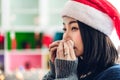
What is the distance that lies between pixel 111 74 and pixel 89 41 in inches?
6.1

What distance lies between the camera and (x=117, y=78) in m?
1.18

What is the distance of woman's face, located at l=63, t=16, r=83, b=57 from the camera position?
1287 millimetres

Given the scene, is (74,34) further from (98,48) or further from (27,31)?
(27,31)

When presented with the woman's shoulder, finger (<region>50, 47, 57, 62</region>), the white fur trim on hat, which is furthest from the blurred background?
the woman's shoulder

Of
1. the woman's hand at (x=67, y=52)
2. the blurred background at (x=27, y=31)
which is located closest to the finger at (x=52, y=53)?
the woman's hand at (x=67, y=52)

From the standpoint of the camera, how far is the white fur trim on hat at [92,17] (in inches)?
51.1

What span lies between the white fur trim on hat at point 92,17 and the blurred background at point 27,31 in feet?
9.67

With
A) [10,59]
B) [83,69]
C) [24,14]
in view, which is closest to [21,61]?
[10,59]

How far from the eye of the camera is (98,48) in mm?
1275

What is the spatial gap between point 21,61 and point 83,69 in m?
3.13

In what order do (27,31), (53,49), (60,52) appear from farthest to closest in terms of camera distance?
(27,31) → (53,49) → (60,52)

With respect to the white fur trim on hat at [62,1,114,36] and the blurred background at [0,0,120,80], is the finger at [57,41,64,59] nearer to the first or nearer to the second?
the white fur trim on hat at [62,1,114,36]

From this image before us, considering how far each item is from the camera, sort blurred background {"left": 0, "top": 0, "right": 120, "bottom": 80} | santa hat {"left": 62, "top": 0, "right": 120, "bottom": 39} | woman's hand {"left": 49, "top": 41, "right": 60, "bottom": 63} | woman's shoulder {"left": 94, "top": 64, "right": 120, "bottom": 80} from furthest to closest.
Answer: blurred background {"left": 0, "top": 0, "right": 120, "bottom": 80} → woman's hand {"left": 49, "top": 41, "right": 60, "bottom": 63} → santa hat {"left": 62, "top": 0, "right": 120, "bottom": 39} → woman's shoulder {"left": 94, "top": 64, "right": 120, "bottom": 80}

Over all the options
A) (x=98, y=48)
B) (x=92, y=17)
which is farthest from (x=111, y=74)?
(x=92, y=17)
